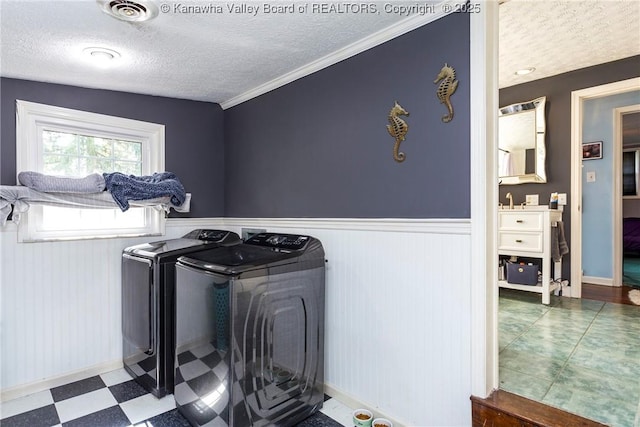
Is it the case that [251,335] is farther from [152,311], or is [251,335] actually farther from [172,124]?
[172,124]

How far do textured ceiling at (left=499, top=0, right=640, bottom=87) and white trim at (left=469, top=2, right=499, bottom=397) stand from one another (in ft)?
3.21

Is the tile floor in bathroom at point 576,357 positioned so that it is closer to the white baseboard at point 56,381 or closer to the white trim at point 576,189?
the white trim at point 576,189

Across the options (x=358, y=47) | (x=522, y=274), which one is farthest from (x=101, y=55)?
(x=522, y=274)

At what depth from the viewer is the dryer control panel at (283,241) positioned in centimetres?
204

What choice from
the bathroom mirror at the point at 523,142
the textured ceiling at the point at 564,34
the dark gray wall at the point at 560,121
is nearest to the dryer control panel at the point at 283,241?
the textured ceiling at the point at 564,34

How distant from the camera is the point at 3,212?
6.76ft

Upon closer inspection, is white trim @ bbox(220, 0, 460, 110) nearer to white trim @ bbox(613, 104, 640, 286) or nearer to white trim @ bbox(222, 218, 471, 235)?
white trim @ bbox(222, 218, 471, 235)

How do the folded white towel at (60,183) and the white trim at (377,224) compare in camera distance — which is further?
the folded white towel at (60,183)

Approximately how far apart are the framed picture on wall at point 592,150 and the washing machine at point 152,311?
4135 millimetres

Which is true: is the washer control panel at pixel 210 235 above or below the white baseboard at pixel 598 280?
above

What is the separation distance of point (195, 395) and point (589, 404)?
6.19 feet

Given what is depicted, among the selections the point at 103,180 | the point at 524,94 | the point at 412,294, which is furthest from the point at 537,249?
the point at 103,180

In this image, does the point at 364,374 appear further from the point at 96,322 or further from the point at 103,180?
the point at 103,180

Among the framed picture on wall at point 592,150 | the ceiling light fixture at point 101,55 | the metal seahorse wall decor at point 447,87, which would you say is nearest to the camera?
the metal seahorse wall decor at point 447,87
